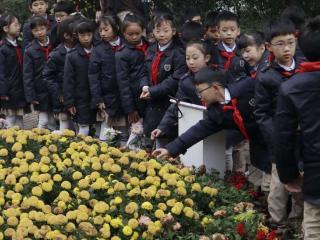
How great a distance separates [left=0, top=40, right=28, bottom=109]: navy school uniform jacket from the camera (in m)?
8.32

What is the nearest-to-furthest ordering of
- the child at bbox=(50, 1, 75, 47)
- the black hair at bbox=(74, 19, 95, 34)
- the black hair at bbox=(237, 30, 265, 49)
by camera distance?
1. the black hair at bbox=(237, 30, 265, 49)
2. the black hair at bbox=(74, 19, 95, 34)
3. the child at bbox=(50, 1, 75, 47)

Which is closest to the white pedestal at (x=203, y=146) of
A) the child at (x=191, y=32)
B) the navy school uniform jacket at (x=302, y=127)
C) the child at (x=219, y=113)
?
the child at (x=219, y=113)

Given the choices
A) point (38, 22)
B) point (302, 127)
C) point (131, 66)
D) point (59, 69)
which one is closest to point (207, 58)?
point (131, 66)

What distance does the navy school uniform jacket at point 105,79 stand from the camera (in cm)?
720

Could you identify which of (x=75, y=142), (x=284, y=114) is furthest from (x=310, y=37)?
(x=75, y=142)

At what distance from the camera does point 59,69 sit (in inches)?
311

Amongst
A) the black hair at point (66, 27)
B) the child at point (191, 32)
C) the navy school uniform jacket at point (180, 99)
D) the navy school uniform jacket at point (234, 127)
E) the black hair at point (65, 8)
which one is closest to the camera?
the navy school uniform jacket at point (234, 127)

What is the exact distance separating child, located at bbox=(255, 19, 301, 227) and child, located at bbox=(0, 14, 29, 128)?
14.1 feet

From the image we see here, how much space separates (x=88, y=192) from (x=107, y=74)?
9.85 feet

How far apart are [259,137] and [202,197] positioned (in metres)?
0.79

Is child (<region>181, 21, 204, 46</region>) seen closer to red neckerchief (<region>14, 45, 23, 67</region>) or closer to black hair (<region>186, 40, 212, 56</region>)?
black hair (<region>186, 40, 212, 56</region>)

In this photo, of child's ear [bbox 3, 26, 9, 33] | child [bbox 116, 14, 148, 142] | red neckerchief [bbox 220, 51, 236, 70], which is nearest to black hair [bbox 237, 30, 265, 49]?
red neckerchief [bbox 220, 51, 236, 70]

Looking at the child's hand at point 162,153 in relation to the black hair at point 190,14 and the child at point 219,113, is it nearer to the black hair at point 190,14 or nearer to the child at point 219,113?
the child at point 219,113

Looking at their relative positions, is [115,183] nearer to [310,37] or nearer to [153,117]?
[310,37]
